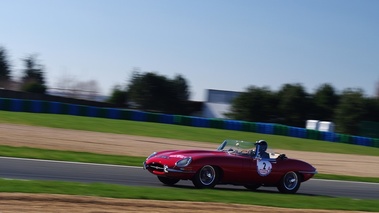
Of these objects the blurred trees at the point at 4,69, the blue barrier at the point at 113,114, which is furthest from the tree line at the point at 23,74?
the blue barrier at the point at 113,114

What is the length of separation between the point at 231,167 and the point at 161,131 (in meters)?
20.5

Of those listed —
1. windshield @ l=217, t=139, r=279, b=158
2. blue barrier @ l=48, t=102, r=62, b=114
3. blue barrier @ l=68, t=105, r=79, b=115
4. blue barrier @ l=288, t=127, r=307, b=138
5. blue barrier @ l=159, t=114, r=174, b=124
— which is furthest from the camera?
blue barrier @ l=288, t=127, r=307, b=138

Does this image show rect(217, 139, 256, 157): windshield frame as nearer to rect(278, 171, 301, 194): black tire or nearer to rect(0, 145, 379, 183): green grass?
rect(278, 171, 301, 194): black tire

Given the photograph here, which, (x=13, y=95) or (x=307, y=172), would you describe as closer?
(x=307, y=172)

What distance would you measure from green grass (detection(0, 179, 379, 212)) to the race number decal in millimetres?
1077

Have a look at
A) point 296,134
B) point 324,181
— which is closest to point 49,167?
point 324,181

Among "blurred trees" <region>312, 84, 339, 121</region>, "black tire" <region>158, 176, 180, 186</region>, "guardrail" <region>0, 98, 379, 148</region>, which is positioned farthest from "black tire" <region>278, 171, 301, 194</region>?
"blurred trees" <region>312, 84, 339, 121</region>

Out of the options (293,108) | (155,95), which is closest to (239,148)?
(293,108)

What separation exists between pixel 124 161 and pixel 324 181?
573 cm

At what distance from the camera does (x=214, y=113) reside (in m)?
62.8

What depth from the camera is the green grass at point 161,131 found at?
101 ft

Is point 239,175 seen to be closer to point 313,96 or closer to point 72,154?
point 72,154

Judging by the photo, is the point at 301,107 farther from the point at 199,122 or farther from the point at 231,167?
the point at 231,167

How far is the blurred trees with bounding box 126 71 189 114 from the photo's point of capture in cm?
6241
